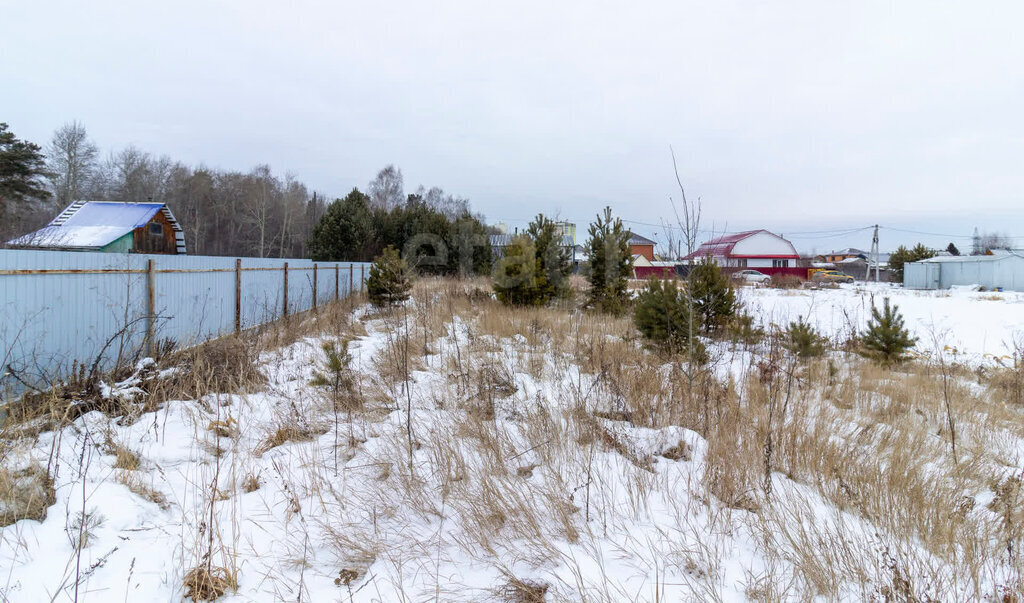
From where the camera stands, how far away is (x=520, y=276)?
1117cm

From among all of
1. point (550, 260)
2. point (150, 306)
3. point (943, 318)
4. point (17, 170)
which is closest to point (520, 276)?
point (550, 260)

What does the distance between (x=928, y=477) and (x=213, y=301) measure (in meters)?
8.76

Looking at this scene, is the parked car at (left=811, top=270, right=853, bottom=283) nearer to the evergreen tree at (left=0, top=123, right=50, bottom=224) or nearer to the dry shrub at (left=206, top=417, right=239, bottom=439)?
the dry shrub at (left=206, top=417, right=239, bottom=439)

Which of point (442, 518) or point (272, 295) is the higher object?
point (272, 295)

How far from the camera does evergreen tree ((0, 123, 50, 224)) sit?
71.4 ft

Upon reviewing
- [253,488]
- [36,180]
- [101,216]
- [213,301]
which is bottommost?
[253,488]

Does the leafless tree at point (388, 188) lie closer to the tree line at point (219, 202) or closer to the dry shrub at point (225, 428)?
the tree line at point (219, 202)

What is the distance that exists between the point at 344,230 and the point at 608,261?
19911 millimetres

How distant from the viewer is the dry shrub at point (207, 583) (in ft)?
6.24

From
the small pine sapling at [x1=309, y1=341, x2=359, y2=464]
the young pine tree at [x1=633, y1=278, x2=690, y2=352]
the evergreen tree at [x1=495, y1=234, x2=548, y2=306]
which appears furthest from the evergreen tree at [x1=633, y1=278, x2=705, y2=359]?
the small pine sapling at [x1=309, y1=341, x2=359, y2=464]

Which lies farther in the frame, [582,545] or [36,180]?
[36,180]

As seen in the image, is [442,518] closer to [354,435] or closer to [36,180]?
[354,435]

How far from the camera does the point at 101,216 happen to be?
19781mm

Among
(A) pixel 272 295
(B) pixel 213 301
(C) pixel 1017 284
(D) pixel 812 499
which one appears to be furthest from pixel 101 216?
(C) pixel 1017 284
